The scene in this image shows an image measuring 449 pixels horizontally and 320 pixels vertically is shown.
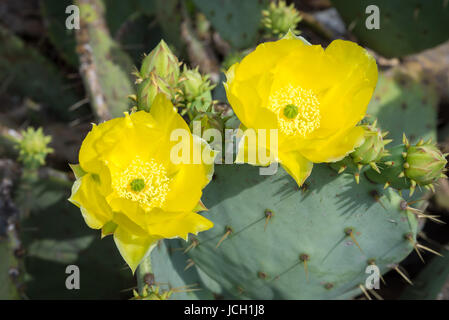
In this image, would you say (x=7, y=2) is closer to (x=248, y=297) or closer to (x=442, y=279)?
(x=248, y=297)

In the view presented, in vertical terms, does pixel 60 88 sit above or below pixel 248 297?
above

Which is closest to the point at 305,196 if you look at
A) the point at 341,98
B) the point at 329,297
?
the point at 341,98

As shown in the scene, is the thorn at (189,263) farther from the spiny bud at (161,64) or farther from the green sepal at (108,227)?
the spiny bud at (161,64)

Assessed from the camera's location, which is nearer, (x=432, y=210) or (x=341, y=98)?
(x=341, y=98)

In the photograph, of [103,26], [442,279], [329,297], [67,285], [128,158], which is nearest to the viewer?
[128,158]

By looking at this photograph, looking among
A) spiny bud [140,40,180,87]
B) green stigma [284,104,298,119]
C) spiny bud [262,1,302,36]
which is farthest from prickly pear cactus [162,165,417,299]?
spiny bud [262,1,302,36]

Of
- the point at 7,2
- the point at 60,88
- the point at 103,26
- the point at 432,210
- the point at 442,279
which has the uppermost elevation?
the point at 7,2

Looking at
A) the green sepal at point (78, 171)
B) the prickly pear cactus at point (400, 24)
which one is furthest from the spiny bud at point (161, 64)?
the prickly pear cactus at point (400, 24)
